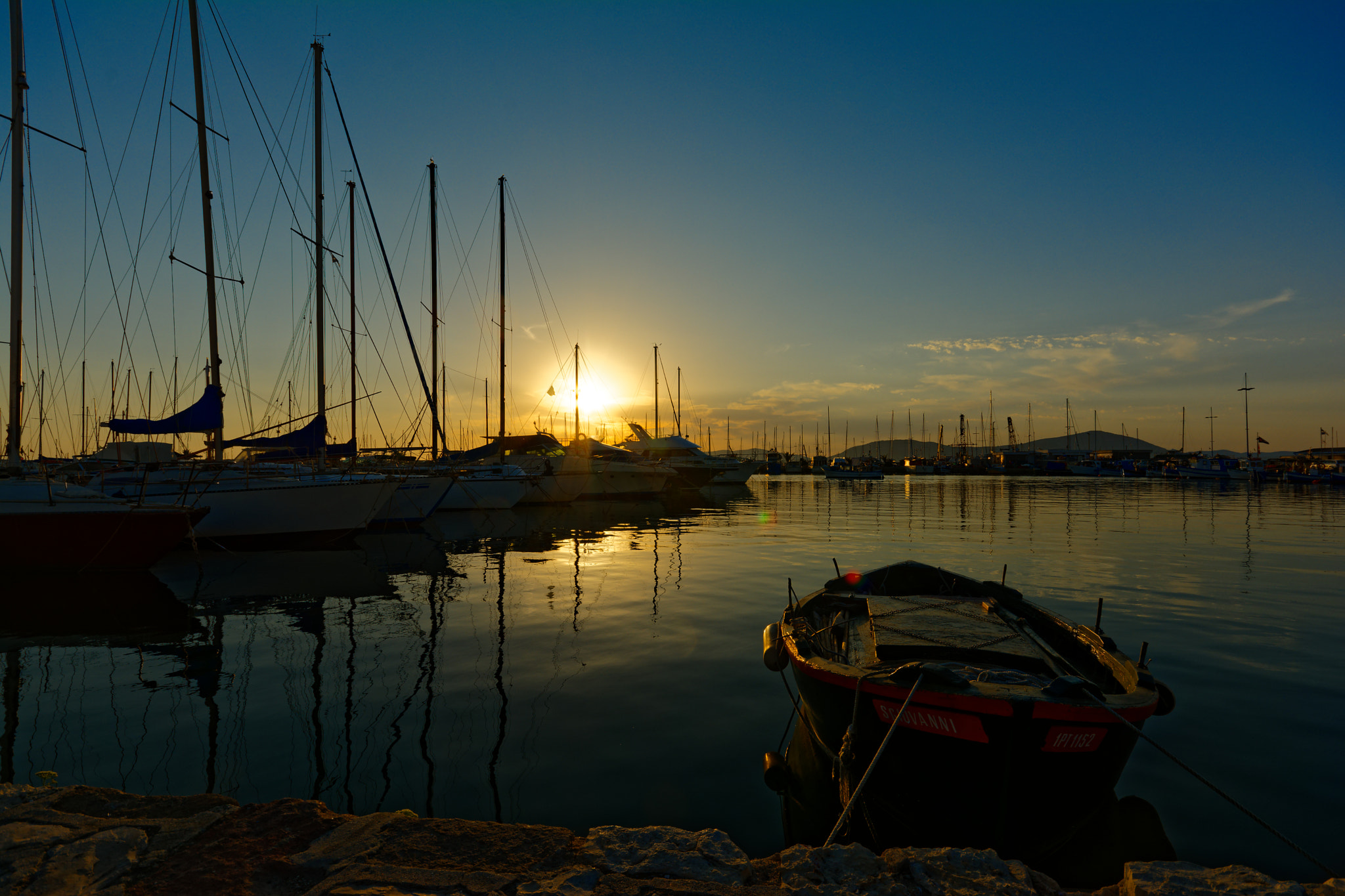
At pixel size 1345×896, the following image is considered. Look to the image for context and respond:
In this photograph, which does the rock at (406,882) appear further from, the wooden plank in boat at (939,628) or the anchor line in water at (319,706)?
the wooden plank in boat at (939,628)

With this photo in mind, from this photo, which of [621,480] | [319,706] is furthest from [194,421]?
[621,480]

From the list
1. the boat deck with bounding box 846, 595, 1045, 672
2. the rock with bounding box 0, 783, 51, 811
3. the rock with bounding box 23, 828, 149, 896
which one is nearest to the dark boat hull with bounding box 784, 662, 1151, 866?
the boat deck with bounding box 846, 595, 1045, 672

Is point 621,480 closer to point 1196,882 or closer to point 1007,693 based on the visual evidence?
point 1007,693

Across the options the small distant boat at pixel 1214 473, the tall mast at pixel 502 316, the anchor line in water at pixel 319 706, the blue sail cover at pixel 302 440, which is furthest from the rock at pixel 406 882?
the small distant boat at pixel 1214 473

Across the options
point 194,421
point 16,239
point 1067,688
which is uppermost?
point 16,239

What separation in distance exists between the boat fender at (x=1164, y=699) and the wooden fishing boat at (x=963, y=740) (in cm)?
2

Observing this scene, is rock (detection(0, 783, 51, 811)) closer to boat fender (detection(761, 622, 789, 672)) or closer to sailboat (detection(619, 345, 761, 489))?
boat fender (detection(761, 622, 789, 672))

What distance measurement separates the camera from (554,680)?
8789mm

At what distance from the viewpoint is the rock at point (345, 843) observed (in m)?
3.72

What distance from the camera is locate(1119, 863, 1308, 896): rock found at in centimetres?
346

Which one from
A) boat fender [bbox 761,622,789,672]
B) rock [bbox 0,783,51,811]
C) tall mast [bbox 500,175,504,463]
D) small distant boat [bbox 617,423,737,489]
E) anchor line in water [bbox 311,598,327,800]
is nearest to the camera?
rock [bbox 0,783,51,811]

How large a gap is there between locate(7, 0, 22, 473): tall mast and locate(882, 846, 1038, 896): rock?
823 inches

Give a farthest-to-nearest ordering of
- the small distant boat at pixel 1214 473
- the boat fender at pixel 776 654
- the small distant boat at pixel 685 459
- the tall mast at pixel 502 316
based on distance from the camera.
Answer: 1. the small distant boat at pixel 1214 473
2. the small distant boat at pixel 685 459
3. the tall mast at pixel 502 316
4. the boat fender at pixel 776 654

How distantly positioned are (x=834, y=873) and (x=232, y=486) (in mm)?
21644
